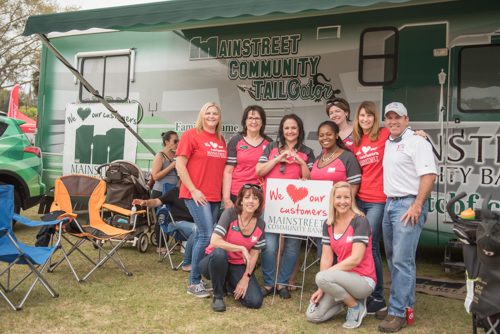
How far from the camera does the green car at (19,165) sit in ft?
20.5

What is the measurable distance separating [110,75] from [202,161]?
10.5 ft

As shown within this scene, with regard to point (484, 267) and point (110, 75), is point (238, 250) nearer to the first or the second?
point (484, 267)

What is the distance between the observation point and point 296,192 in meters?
3.83

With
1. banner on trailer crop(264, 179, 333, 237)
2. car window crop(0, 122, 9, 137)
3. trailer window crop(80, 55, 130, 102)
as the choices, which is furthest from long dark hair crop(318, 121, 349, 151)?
car window crop(0, 122, 9, 137)

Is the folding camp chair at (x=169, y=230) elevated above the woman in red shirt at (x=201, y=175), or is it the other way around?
the woman in red shirt at (x=201, y=175)

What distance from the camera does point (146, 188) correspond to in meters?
5.76

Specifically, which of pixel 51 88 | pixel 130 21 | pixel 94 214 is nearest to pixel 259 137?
pixel 130 21

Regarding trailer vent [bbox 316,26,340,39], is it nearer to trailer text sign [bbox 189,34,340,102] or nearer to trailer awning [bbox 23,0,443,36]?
trailer text sign [bbox 189,34,340,102]

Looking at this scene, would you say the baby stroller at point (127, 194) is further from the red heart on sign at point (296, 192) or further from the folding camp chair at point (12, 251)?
the red heart on sign at point (296, 192)

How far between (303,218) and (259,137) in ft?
2.84

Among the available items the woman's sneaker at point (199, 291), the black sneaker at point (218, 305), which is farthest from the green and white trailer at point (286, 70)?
the black sneaker at point (218, 305)

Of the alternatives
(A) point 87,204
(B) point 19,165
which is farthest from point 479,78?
(B) point 19,165

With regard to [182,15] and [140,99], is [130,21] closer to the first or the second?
[182,15]

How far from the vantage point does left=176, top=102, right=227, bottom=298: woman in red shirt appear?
12.9 feet
